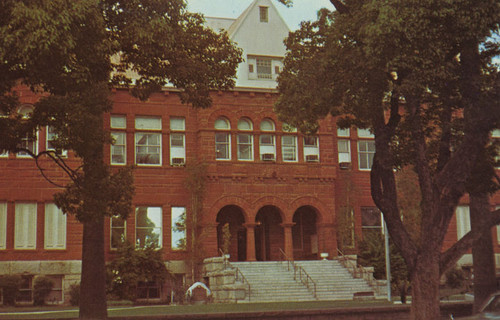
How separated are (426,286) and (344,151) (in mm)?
24311

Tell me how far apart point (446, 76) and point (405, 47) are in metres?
1.30

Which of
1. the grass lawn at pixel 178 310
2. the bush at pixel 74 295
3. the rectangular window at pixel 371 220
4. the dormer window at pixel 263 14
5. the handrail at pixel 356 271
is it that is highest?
the dormer window at pixel 263 14

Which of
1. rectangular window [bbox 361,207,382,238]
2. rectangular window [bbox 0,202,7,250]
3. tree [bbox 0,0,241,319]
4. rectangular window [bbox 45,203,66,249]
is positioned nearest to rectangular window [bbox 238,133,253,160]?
rectangular window [bbox 361,207,382,238]

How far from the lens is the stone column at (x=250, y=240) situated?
36.4m

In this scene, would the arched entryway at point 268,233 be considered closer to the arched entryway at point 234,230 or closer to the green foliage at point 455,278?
the arched entryway at point 234,230

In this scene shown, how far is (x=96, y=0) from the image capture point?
1481 cm

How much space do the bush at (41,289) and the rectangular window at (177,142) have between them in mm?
8467

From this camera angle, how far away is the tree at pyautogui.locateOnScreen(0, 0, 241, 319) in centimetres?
1352

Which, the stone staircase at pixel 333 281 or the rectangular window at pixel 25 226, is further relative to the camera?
the rectangular window at pixel 25 226

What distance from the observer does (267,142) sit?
38812mm

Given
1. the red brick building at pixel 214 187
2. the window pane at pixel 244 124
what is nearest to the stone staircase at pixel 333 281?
the red brick building at pixel 214 187

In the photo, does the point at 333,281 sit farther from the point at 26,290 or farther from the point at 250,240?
the point at 26,290

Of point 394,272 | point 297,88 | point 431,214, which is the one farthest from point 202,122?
point 431,214

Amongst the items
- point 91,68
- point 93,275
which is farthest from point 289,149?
point 91,68
